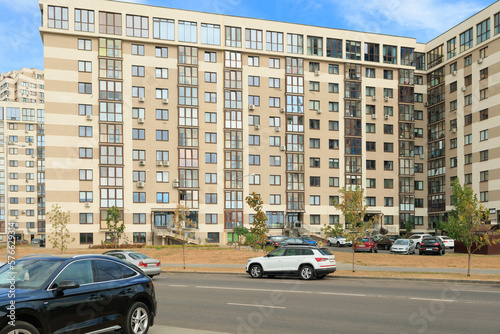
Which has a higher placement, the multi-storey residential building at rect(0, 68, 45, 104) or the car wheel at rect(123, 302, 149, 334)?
the multi-storey residential building at rect(0, 68, 45, 104)

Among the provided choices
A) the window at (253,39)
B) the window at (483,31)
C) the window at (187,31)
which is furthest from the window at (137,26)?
the window at (483,31)

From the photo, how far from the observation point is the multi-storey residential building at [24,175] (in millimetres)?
111562

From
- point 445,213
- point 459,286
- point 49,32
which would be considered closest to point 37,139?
point 49,32

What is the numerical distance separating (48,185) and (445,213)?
57.0 meters

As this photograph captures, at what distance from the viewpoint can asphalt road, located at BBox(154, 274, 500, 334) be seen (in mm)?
10750

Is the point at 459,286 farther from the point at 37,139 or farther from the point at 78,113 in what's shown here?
the point at 37,139

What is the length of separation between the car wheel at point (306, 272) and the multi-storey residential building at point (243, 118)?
4122 cm

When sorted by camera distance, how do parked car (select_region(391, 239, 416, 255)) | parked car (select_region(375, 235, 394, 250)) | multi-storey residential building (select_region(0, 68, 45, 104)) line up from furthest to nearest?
multi-storey residential building (select_region(0, 68, 45, 104))
parked car (select_region(375, 235, 394, 250))
parked car (select_region(391, 239, 416, 255))

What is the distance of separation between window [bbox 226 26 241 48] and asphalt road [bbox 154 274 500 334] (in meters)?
52.2

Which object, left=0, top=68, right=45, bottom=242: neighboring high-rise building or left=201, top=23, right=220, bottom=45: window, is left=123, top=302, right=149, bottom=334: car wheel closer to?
left=201, top=23, right=220, bottom=45: window

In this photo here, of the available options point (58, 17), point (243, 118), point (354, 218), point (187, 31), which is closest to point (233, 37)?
point (187, 31)

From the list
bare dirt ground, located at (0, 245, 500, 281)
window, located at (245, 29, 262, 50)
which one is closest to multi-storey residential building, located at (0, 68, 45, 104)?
window, located at (245, 29, 262, 50)

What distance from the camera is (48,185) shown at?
59.0 meters

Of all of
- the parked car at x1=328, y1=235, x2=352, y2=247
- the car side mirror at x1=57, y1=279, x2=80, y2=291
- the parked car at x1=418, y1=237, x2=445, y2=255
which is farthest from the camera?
the parked car at x1=328, y1=235, x2=352, y2=247
